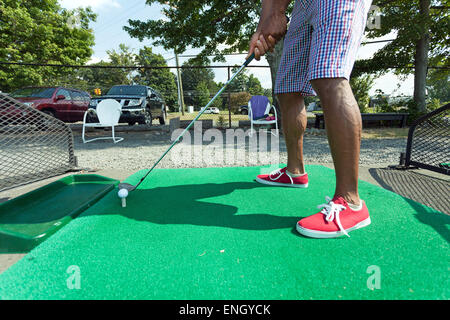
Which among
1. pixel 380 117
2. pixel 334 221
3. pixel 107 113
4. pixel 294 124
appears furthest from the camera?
pixel 380 117

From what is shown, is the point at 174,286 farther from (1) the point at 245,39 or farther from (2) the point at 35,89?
(1) the point at 245,39

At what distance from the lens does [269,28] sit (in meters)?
1.46

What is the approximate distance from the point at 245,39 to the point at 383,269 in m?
9.26

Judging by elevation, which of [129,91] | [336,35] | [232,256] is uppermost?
[129,91]

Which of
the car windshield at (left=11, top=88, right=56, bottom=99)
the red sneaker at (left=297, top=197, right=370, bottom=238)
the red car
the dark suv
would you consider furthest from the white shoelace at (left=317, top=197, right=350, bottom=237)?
the car windshield at (left=11, top=88, right=56, bottom=99)

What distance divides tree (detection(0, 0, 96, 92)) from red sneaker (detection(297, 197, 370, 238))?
1592cm

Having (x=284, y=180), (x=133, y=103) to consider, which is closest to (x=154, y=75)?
(x=133, y=103)

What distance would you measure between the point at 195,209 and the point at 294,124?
0.89 meters

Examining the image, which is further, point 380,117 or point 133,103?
point 380,117

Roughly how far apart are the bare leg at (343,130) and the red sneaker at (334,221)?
53mm

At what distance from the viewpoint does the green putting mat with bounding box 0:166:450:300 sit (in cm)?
72

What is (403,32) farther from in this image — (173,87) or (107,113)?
(173,87)

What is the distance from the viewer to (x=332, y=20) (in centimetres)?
110
